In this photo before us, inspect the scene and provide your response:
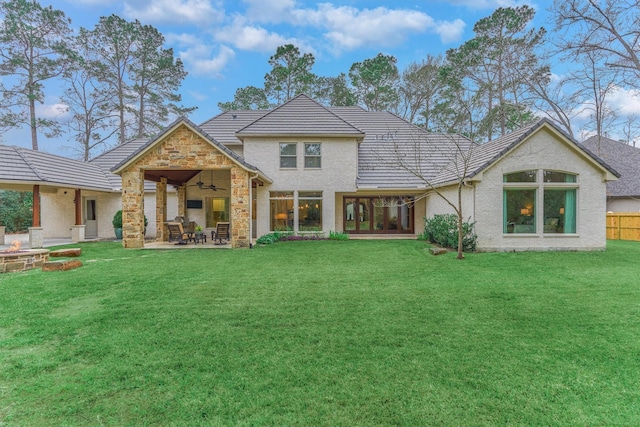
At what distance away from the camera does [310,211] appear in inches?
659

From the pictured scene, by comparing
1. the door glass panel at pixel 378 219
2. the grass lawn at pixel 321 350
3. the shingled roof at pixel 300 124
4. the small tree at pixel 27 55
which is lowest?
the grass lawn at pixel 321 350

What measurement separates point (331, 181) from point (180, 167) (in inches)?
289

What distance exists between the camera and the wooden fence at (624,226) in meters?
16.4

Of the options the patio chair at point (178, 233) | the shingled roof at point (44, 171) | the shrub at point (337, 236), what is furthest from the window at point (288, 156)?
the shingled roof at point (44, 171)

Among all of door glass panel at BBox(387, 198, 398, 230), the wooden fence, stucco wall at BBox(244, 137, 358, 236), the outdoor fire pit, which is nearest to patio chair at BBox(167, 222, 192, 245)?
stucco wall at BBox(244, 137, 358, 236)

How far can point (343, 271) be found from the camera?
8.60 m

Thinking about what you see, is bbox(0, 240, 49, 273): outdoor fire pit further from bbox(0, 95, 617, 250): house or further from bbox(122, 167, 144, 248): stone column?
bbox(0, 95, 617, 250): house

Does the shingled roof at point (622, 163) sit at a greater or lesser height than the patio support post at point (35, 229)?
greater

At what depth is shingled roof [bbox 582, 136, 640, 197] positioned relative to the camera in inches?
852

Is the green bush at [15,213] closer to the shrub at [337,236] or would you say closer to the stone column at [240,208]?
the stone column at [240,208]

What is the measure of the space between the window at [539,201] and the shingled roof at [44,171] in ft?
60.8

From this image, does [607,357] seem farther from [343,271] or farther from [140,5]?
[140,5]

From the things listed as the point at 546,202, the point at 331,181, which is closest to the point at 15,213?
the point at 331,181

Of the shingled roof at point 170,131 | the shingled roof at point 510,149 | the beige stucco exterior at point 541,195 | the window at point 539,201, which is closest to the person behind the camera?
the shingled roof at point 510,149
